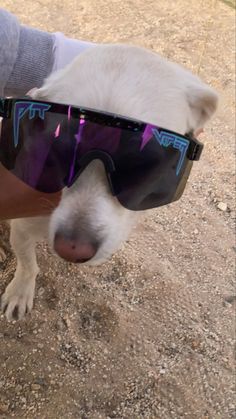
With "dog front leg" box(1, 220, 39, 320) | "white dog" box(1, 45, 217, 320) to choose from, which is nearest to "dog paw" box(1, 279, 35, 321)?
"dog front leg" box(1, 220, 39, 320)

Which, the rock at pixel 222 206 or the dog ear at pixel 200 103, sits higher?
the dog ear at pixel 200 103

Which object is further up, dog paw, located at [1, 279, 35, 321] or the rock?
the rock

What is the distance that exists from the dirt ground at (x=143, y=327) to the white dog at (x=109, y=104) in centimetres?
88

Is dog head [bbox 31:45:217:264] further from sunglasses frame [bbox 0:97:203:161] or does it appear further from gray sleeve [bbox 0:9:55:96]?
gray sleeve [bbox 0:9:55:96]

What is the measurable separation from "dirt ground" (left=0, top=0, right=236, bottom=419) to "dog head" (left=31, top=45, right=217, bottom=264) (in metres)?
0.88

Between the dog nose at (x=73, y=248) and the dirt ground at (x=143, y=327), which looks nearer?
the dog nose at (x=73, y=248)

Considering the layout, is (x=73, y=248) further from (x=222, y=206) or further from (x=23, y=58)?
(x=222, y=206)

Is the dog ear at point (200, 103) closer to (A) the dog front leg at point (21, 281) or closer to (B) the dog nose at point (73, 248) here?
(B) the dog nose at point (73, 248)

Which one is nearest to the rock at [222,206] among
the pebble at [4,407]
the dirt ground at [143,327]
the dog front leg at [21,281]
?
the dirt ground at [143,327]

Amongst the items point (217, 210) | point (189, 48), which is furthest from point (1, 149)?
point (189, 48)

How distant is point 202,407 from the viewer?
102 inches

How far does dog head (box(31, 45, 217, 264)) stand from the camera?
1.71 meters

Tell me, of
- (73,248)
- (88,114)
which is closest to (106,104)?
(88,114)

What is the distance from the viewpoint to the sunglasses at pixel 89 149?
65.4 inches
